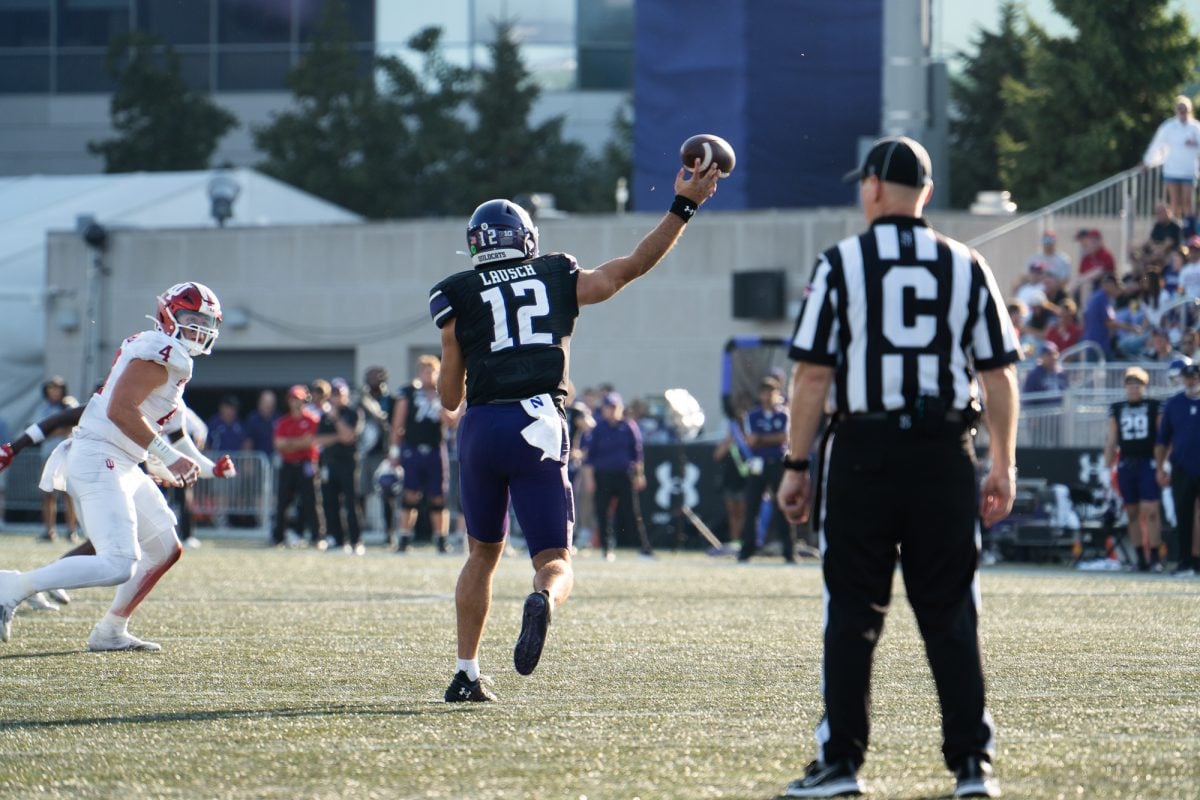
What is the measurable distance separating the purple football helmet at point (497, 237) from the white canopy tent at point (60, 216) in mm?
23241

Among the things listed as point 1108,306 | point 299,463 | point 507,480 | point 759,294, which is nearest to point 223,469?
point 507,480

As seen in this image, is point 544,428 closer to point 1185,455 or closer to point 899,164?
point 899,164

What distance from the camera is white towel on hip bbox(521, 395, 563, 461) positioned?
727cm

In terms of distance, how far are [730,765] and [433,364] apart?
549 inches

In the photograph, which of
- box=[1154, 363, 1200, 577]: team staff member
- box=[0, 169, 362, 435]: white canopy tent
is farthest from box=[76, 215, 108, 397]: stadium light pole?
box=[1154, 363, 1200, 577]: team staff member

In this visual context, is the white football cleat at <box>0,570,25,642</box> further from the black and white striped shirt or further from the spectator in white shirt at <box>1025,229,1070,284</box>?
the spectator in white shirt at <box>1025,229,1070,284</box>

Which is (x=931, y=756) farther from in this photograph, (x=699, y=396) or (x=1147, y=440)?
(x=699, y=396)

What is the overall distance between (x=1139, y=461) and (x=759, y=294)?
379 inches

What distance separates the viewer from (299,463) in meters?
21.9

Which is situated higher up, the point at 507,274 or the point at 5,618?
the point at 507,274

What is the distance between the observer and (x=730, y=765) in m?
5.72

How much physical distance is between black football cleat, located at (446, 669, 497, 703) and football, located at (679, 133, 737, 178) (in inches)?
82.7

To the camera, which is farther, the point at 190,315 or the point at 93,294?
the point at 93,294

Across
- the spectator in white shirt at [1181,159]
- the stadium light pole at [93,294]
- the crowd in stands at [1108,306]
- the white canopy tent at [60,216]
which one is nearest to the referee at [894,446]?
the crowd in stands at [1108,306]
